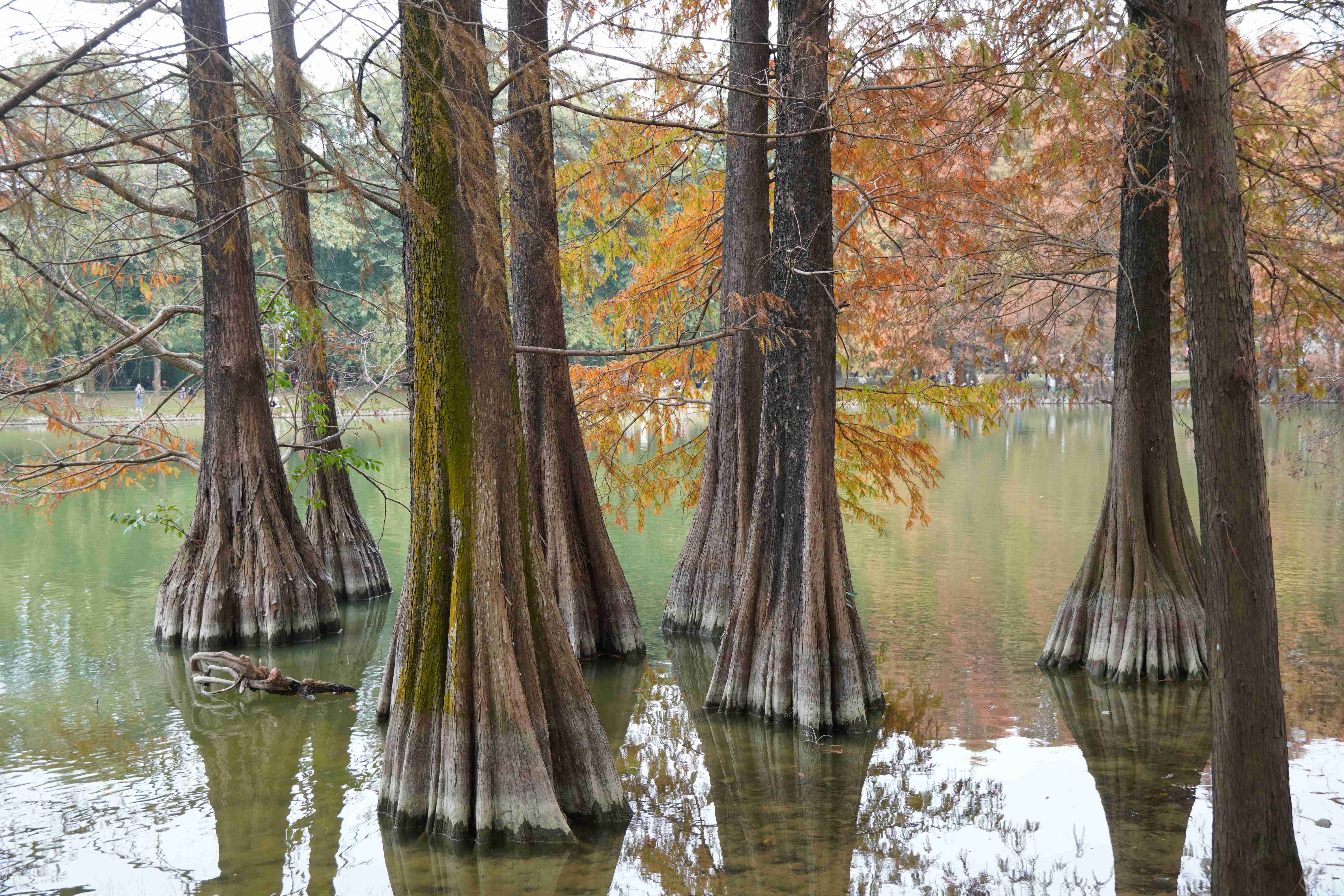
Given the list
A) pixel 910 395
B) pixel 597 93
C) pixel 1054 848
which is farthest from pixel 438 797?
pixel 910 395

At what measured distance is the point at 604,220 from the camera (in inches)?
577

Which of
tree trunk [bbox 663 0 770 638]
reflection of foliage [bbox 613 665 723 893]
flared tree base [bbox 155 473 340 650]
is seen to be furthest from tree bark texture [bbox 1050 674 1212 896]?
flared tree base [bbox 155 473 340 650]

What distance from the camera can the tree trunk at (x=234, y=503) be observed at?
34.4 ft

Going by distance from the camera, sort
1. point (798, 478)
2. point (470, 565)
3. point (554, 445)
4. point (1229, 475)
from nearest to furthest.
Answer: point (1229, 475) → point (470, 565) → point (798, 478) → point (554, 445)

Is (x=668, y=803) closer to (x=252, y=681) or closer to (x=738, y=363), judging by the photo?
(x=252, y=681)

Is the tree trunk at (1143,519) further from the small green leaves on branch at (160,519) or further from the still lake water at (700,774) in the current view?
the small green leaves on branch at (160,519)

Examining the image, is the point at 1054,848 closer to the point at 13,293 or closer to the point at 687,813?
the point at 687,813

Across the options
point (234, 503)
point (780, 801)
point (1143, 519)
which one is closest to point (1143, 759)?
point (1143, 519)

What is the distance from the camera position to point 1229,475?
13.7 feet

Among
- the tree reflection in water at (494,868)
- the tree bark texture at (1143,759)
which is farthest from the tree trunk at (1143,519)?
the tree reflection in water at (494,868)

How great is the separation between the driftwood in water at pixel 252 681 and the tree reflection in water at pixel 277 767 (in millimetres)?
83

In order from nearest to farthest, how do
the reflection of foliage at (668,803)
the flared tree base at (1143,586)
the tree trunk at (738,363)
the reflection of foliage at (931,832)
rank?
the reflection of foliage at (931,832)
the reflection of foliage at (668,803)
the flared tree base at (1143,586)
the tree trunk at (738,363)

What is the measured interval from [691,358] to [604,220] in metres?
2.41

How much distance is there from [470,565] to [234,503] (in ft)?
19.5
